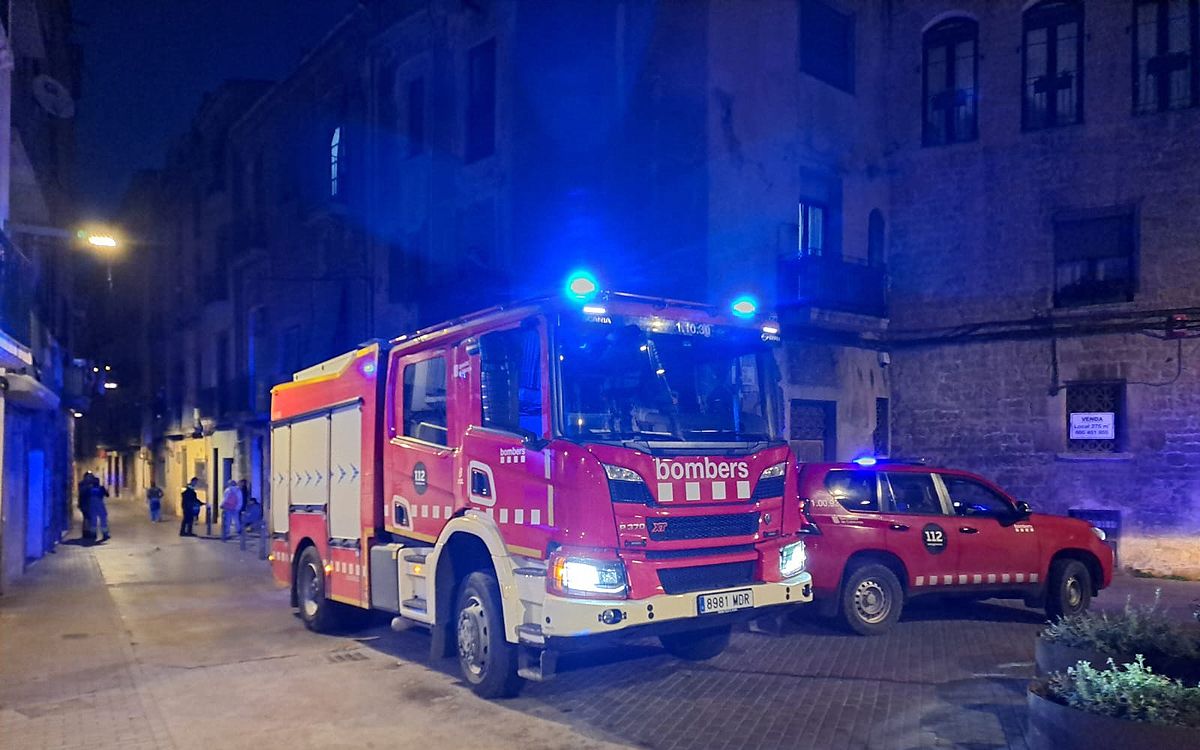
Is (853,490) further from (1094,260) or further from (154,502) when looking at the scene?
(154,502)

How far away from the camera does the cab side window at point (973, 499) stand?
10484 mm

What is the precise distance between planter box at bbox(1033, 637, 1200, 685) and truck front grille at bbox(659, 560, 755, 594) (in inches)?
84.3

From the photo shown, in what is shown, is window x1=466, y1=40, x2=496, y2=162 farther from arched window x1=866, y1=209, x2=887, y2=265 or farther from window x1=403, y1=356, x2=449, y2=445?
window x1=403, y1=356, x2=449, y2=445

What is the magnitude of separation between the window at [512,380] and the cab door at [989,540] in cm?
560

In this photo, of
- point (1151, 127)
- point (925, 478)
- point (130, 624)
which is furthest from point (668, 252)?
point (130, 624)

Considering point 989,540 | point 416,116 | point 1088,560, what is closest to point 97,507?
point 416,116

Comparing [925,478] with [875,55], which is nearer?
[925,478]

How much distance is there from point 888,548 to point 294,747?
247 inches

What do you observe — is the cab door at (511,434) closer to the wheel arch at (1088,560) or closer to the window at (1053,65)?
the wheel arch at (1088,560)

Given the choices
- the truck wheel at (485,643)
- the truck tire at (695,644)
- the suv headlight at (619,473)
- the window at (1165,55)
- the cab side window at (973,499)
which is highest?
the window at (1165,55)

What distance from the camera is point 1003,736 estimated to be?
21.0 feet

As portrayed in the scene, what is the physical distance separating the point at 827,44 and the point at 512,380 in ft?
43.1

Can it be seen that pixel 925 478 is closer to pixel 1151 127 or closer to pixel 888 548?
pixel 888 548

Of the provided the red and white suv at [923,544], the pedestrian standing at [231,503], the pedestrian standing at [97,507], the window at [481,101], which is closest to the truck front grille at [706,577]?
the red and white suv at [923,544]
